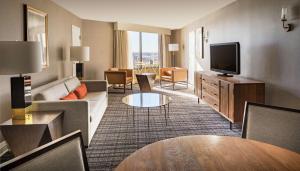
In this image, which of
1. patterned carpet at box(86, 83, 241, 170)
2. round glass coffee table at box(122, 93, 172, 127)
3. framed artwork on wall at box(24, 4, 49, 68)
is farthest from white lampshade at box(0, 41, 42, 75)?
round glass coffee table at box(122, 93, 172, 127)

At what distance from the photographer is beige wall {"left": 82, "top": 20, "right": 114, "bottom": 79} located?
8.58 m

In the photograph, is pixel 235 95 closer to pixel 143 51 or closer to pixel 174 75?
pixel 174 75

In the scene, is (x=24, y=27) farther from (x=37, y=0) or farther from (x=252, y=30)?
(x=252, y=30)

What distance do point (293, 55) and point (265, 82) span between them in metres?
0.82

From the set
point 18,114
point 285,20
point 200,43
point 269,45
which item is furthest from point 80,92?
point 200,43

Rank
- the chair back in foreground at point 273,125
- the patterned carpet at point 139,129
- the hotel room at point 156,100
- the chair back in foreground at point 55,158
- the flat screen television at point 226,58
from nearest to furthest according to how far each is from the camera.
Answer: the chair back in foreground at point 55,158, the hotel room at point 156,100, the chair back in foreground at point 273,125, the patterned carpet at point 139,129, the flat screen television at point 226,58

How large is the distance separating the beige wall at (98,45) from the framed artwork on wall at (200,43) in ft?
10.3

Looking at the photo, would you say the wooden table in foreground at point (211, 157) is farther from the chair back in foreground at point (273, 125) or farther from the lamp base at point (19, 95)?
the lamp base at point (19, 95)

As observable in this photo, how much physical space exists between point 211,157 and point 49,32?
15.2 ft

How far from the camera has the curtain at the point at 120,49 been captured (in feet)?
31.1

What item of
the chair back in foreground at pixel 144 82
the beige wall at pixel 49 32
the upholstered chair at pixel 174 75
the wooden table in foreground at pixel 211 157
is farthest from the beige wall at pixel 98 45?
the wooden table in foreground at pixel 211 157

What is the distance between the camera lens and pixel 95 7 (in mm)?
6008

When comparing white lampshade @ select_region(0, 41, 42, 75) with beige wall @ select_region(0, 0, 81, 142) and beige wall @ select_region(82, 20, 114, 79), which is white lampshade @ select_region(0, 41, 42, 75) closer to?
beige wall @ select_region(0, 0, 81, 142)

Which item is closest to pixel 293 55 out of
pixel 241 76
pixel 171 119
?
pixel 241 76
